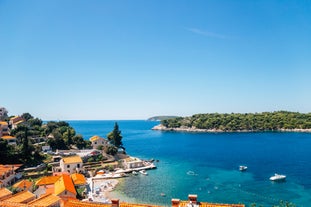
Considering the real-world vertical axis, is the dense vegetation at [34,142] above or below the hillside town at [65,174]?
above

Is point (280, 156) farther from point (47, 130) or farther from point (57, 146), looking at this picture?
point (47, 130)

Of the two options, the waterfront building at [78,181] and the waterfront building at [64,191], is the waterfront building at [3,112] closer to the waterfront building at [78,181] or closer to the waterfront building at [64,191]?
the waterfront building at [78,181]

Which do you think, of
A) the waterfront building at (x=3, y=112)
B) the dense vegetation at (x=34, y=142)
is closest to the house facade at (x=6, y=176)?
the dense vegetation at (x=34, y=142)

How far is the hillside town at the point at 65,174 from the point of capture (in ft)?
95.9

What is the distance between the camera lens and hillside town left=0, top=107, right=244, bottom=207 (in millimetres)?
29231

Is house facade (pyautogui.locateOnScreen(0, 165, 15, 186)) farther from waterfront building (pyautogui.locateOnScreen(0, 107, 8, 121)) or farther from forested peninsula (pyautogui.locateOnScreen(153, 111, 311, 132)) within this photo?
forested peninsula (pyautogui.locateOnScreen(153, 111, 311, 132))

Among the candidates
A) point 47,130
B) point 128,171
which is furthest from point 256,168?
point 47,130

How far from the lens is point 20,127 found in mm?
73562

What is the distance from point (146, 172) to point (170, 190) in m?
14.8

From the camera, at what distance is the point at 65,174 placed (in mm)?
42844

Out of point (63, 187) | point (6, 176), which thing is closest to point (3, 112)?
point (6, 176)

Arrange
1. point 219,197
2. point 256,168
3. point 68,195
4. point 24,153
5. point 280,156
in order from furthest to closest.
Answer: point 280,156
point 256,168
point 24,153
point 219,197
point 68,195

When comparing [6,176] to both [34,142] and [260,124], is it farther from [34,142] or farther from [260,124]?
[260,124]

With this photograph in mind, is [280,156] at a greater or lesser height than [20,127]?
lesser
